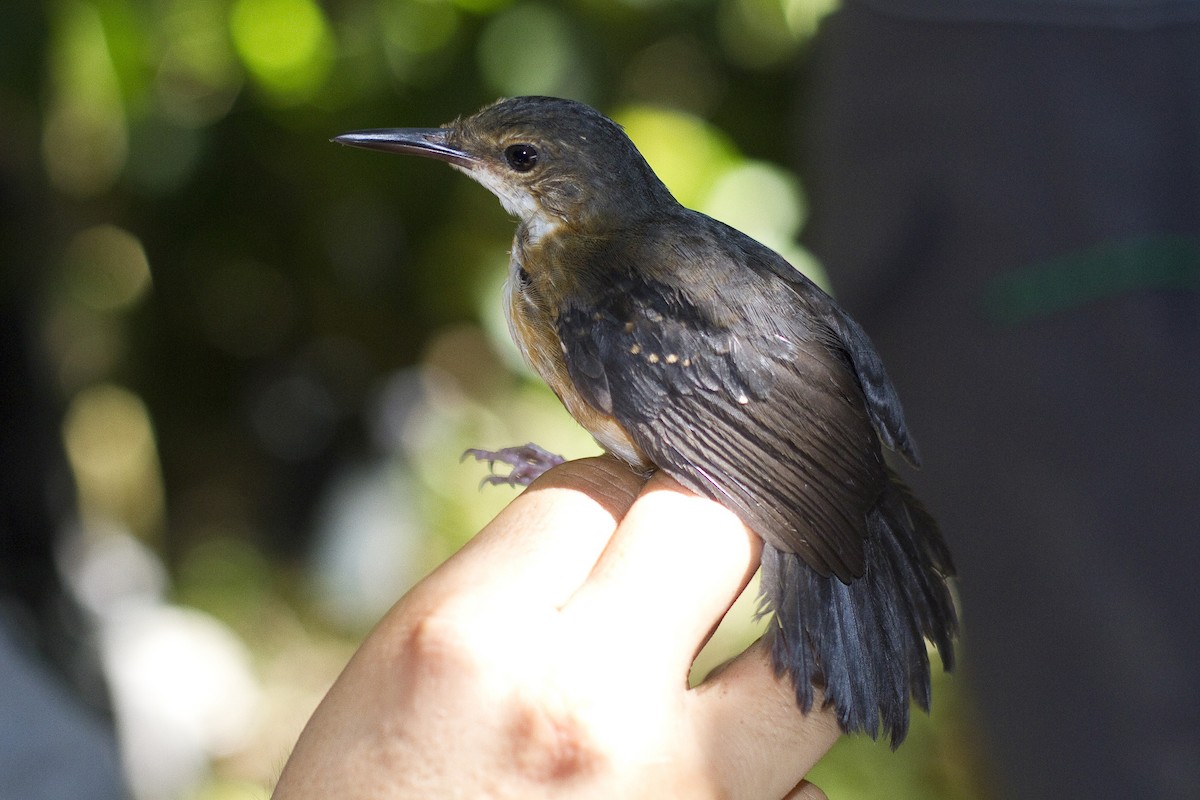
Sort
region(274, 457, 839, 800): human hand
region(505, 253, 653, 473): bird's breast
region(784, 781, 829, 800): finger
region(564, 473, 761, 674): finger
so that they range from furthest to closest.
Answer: region(505, 253, 653, 473): bird's breast < region(784, 781, 829, 800): finger < region(564, 473, 761, 674): finger < region(274, 457, 839, 800): human hand

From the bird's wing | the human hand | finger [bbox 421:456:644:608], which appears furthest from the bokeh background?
the human hand

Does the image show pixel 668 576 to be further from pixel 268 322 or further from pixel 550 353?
pixel 268 322

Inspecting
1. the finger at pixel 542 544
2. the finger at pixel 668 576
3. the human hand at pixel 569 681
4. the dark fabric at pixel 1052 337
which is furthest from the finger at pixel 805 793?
the dark fabric at pixel 1052 337

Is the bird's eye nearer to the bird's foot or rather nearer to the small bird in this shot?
the small bird

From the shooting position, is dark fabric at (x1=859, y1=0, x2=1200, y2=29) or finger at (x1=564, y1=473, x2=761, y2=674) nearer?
finger at (x1=564, y1=473, x2=761, y2=674)

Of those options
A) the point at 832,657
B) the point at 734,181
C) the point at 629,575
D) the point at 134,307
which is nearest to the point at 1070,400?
the point at 734,181

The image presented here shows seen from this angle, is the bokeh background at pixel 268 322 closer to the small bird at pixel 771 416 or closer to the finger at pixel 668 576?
the small bird at pixel 771 416
